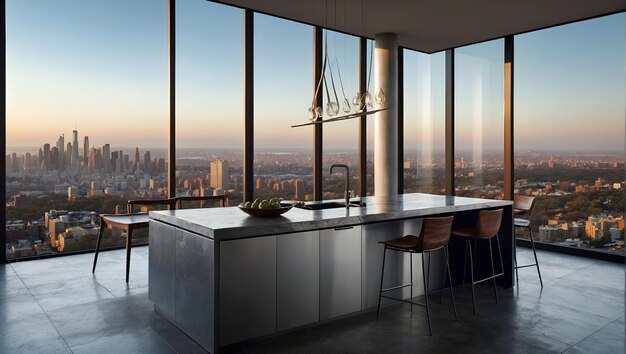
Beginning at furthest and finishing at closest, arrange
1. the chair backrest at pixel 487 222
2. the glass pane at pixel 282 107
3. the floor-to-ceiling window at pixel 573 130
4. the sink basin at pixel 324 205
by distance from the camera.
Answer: the glass pane at pixel 282 107 < the floor-to-ceiling window at pixel 573 130 < the sink basin at pixel 324 205 < the chair backrest at pixel 487 222

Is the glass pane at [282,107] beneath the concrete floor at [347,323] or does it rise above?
above

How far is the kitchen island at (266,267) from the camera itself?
9.81 feet

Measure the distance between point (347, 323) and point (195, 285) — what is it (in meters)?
1.21

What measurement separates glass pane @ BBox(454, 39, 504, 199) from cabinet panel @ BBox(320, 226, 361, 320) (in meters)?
4.11

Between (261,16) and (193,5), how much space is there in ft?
2.90

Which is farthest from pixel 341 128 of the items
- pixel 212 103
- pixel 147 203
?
pixel 147 203

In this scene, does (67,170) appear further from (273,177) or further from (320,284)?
(320,284)

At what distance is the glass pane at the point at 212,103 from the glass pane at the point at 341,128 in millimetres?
1344

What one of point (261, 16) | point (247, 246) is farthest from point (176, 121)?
point (247, 246)

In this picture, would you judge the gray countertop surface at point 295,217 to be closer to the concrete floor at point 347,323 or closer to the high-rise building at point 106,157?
the concrete floor at point 347,323

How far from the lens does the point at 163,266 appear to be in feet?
11.5

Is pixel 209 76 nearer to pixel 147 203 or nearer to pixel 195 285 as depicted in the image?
pixel 147 203

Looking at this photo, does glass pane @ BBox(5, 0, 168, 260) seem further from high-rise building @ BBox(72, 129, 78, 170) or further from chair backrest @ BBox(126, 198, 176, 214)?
chair backrest @ BBox(126, 198, 176, 214)

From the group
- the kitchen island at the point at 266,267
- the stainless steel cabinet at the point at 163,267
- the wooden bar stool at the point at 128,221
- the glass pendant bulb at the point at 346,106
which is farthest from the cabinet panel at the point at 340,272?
the wooden bar stool at the point at 128,221
